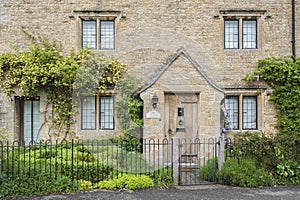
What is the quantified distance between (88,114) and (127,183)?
4.66m

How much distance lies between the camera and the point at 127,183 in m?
7.79

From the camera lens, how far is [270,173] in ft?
27.8

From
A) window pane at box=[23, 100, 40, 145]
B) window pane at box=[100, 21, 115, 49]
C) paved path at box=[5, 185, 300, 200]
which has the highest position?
window pane at box=[100, 21, 115, 49]

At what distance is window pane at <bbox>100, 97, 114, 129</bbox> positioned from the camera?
1175 cm

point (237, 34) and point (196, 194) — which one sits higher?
point (237, 34)

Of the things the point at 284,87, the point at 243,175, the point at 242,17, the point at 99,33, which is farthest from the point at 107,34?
the point at 243,175

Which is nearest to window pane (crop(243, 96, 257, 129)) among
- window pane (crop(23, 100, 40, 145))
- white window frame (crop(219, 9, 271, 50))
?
white window frame (crop(219, 9, 271, 50))

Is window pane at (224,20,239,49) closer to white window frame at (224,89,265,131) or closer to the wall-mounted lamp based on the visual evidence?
white window frame at (224,89,265,131)

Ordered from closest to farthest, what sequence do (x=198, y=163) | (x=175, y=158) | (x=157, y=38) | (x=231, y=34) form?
(x=175, y=158) < (x=198, y=163) < (x=157, y=38) < (x=231, y=34)

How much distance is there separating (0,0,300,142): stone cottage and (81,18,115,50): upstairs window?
40 millimetres

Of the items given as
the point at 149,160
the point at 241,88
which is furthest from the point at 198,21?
the point at 149,160

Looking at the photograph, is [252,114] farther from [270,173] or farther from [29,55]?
[29,55]

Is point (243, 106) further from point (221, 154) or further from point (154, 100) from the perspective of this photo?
point (154, 100)

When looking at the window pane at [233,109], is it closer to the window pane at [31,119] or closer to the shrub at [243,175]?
the shrub at [243,175]
